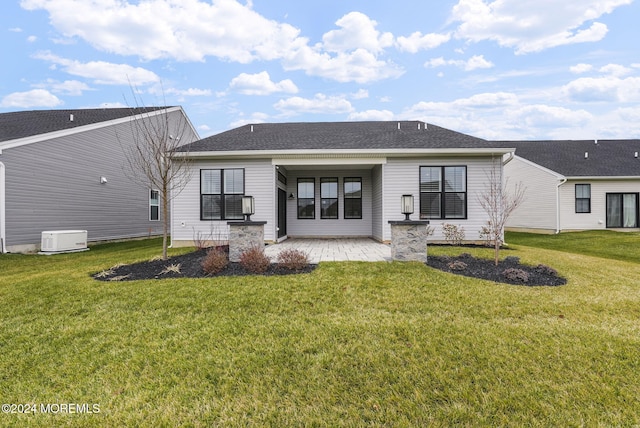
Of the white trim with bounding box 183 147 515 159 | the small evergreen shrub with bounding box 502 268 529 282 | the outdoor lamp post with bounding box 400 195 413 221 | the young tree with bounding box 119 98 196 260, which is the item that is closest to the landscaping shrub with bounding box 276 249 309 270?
the outdoor lamp post with bounding box 400 195 413 221

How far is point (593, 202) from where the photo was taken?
15.6 meters

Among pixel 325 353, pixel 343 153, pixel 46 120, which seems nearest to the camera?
pixel 325 353

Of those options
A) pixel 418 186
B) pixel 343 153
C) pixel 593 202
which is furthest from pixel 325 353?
pixel 593 202

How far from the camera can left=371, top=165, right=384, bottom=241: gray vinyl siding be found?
34.6 feet

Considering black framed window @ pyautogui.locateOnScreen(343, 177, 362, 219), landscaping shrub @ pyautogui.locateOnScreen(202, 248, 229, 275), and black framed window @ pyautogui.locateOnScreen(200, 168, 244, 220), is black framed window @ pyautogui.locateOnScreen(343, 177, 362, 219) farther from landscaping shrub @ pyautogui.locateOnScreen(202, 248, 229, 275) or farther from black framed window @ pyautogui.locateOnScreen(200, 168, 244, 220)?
landscaping shrub @ pyautogui.locateOnScreen(202, 248, 229, 275)

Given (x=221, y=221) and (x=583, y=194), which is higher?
(x=583, y=194)

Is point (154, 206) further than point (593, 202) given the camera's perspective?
Yes

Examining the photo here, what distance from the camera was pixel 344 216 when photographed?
12.6 m

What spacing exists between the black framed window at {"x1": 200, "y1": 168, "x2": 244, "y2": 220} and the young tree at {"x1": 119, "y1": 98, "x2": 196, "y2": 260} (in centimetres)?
63

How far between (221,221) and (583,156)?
19.7 m

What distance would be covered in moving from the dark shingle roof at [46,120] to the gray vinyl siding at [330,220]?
23.9ft

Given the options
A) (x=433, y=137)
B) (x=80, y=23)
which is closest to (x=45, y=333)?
(x=433, y=137)

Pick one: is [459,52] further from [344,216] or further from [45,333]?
[45,333]

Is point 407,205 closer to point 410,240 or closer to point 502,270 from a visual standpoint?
point 410,240
